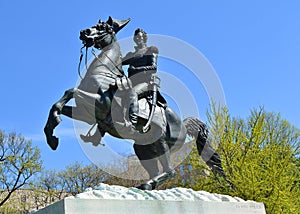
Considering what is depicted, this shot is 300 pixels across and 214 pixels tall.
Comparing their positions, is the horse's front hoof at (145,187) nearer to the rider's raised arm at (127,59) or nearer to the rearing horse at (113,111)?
the rearing horse at (113,111)

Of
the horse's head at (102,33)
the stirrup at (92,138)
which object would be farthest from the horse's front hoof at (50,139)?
the horse's head at (102,33)

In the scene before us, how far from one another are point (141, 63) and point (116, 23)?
845 mm

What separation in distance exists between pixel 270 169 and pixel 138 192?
44.2 ft

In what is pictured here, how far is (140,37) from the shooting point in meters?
8.95

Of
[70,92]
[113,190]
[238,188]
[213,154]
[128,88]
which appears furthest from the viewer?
[238,188]

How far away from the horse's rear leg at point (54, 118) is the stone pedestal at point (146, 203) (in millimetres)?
1138

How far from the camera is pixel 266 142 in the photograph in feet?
70.3

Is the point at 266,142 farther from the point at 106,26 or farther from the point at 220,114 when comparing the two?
the point at 106,26

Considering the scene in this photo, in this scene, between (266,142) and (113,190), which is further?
(266,142)

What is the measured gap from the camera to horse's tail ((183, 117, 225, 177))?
9.40 m

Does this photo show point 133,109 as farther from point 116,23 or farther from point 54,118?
point 116,23

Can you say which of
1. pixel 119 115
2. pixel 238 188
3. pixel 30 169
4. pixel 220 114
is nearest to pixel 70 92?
pixel 119 115

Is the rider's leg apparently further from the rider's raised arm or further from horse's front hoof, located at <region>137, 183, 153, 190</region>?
horse's front hoof, located at <region>137, 183, 153, 190</region>

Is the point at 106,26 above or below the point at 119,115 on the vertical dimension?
above
